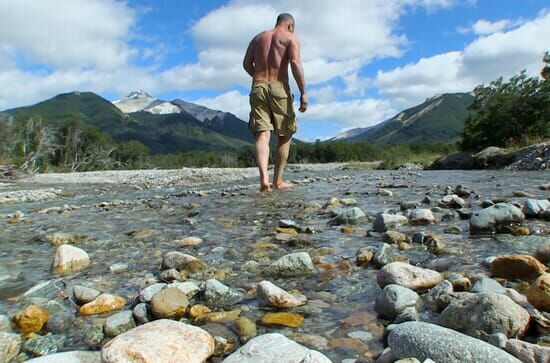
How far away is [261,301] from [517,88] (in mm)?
28738

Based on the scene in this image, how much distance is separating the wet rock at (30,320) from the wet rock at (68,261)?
0.87 metres

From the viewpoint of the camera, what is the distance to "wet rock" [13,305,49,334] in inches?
68.8

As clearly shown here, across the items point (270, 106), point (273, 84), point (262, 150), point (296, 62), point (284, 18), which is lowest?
point (262, 150)

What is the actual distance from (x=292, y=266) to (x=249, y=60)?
5498 millimetres

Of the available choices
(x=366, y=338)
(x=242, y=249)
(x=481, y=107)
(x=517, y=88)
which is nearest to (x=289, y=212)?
(x=242, y=249)

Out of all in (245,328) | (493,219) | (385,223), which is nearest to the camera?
(245,328)

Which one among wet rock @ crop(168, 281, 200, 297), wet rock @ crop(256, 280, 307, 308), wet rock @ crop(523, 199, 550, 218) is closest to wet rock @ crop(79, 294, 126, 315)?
wet rock @ crop(168, 281, 200, 297)

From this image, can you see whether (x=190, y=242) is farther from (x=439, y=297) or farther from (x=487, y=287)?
(x=487, y=287)

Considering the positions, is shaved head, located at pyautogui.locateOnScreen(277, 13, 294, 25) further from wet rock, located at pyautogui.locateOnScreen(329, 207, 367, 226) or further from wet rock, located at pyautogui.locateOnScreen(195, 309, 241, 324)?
wet rock, located at pyautogui.locateOnScreen(195, 309, 241, 324)

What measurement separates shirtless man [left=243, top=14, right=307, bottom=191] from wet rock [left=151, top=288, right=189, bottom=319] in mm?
4862

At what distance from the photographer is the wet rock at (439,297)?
172 centimetres

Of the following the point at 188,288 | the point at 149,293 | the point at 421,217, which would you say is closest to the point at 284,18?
the point at 421,217

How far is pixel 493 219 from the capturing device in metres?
3.16

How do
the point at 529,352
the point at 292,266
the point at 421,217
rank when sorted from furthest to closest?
1. the point at 421,217
2. the point at 292,266
3. the point at 529,352
